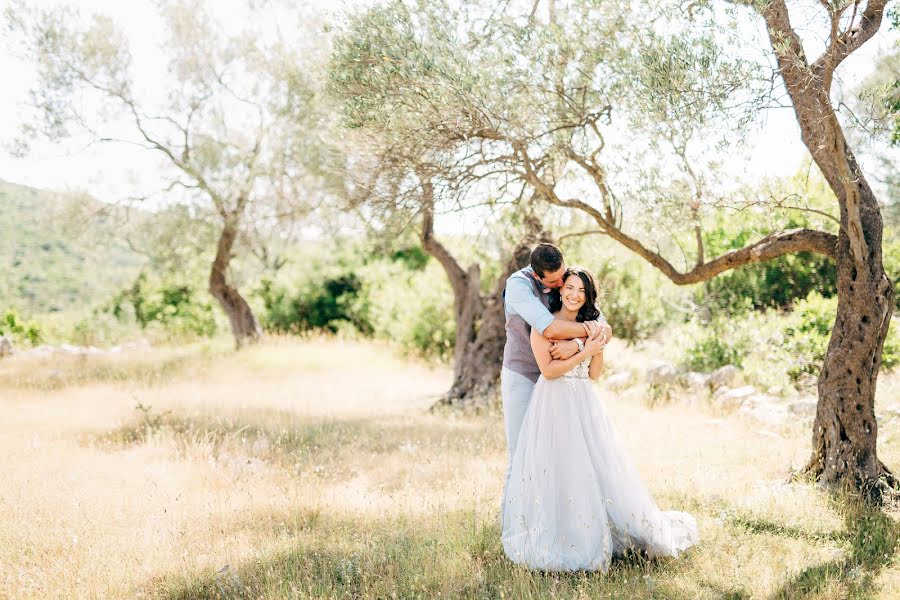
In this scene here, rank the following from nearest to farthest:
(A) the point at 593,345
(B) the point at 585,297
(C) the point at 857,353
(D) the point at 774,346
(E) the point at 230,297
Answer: (A) the point at 593,345 < (B) the point at 585,297 < (C) the point at 857,353 < (D) the point at 774,346 < (E) the point at 230,297

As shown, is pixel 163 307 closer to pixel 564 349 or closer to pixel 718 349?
pixel 718 349

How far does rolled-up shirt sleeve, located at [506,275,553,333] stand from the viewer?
450 centimetres

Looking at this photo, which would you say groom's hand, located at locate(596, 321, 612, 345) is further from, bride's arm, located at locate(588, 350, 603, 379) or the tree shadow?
the tree shadow

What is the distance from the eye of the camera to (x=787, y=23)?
5398 millimetres

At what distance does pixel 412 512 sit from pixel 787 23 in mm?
4848

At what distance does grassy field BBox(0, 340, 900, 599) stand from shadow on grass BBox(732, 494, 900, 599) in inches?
0.6

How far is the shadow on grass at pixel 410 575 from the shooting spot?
165 inches

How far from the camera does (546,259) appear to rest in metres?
4.59

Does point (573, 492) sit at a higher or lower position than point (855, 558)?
higher

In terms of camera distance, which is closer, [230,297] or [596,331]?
[596,331]

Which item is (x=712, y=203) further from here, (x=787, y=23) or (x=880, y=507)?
(x=880, y=507)

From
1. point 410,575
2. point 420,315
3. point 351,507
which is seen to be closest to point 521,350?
point 410,575

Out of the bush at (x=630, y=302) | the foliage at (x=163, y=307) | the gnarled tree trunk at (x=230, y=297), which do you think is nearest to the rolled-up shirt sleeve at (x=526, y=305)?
the bush at (x=630, y=302)

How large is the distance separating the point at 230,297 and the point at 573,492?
14556 millimetres
